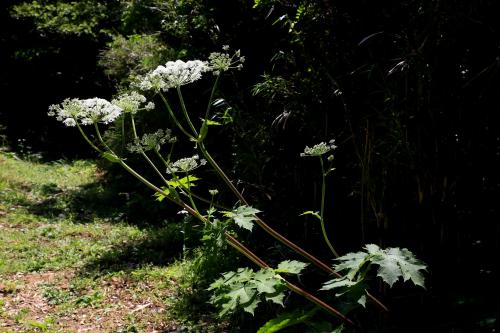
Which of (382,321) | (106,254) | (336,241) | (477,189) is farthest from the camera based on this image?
(106,254)

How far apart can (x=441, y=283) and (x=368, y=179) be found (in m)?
0.73

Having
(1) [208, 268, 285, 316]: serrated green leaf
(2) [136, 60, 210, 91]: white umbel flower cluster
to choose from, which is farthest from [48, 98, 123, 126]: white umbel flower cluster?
(1) [208, 268, 285, 316]: serrated green leaf

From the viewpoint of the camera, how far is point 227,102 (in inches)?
210

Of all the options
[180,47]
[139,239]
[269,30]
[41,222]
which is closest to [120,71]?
[180,47]

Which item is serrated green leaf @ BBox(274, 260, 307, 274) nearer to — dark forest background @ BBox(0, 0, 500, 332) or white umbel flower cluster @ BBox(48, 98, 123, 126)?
dark forest background @ BBox(0, 0, 500, 332)

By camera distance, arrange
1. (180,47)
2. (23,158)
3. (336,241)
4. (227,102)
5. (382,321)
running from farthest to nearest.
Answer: (23,158) → (180,47) → (227,102) → (336,241) → (382,321)

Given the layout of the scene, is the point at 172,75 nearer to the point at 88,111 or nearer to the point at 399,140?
the point at 88,111

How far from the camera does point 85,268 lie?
6293mm

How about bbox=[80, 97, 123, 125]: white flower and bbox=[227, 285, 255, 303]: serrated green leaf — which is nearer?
bbox=[227, 285, 255, 303]: serrated green leaf

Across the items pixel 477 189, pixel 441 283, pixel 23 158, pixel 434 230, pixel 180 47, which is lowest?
pixel 23 158

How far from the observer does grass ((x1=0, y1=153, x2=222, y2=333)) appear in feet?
16.5

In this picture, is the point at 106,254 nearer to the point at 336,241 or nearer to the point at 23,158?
the point at 336,241

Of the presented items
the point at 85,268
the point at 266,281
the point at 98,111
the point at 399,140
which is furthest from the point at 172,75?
the point at 85,268

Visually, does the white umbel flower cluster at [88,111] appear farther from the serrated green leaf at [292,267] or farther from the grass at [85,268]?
the grass at [85,268]
